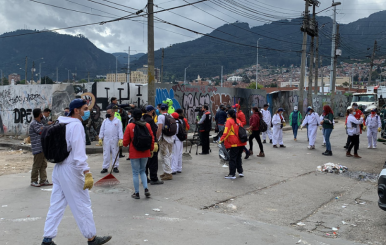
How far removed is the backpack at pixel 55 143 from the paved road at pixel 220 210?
1223mm

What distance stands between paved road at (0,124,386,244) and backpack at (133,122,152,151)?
102 centimetres

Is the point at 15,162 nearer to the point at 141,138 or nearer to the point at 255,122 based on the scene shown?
the point at 141,138

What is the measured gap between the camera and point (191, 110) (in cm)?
1905

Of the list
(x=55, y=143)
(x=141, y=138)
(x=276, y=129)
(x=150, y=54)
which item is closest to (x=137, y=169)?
(x=141, y=138)

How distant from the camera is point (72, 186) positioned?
14.2 ft

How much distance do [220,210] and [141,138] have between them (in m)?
2.00

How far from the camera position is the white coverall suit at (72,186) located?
4293mm

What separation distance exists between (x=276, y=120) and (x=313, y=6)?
1703 centimetres

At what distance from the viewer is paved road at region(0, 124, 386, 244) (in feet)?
16.4

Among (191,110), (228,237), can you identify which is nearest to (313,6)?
(191,110)

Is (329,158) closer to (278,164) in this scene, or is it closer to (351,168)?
(351,168)

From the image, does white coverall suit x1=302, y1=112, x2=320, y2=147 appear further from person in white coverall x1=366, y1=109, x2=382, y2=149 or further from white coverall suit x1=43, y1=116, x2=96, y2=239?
white coverall suit x1=43, y1=116, x2=96, y2=239

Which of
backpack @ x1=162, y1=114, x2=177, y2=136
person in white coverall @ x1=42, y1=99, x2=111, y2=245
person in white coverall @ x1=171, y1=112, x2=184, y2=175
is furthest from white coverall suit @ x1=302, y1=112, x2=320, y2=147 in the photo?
person in white coverall @ x1=42, y1=99, x2=111, y2=245

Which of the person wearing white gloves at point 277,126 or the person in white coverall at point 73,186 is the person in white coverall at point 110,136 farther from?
the person wearing white gloves at point 277,126
